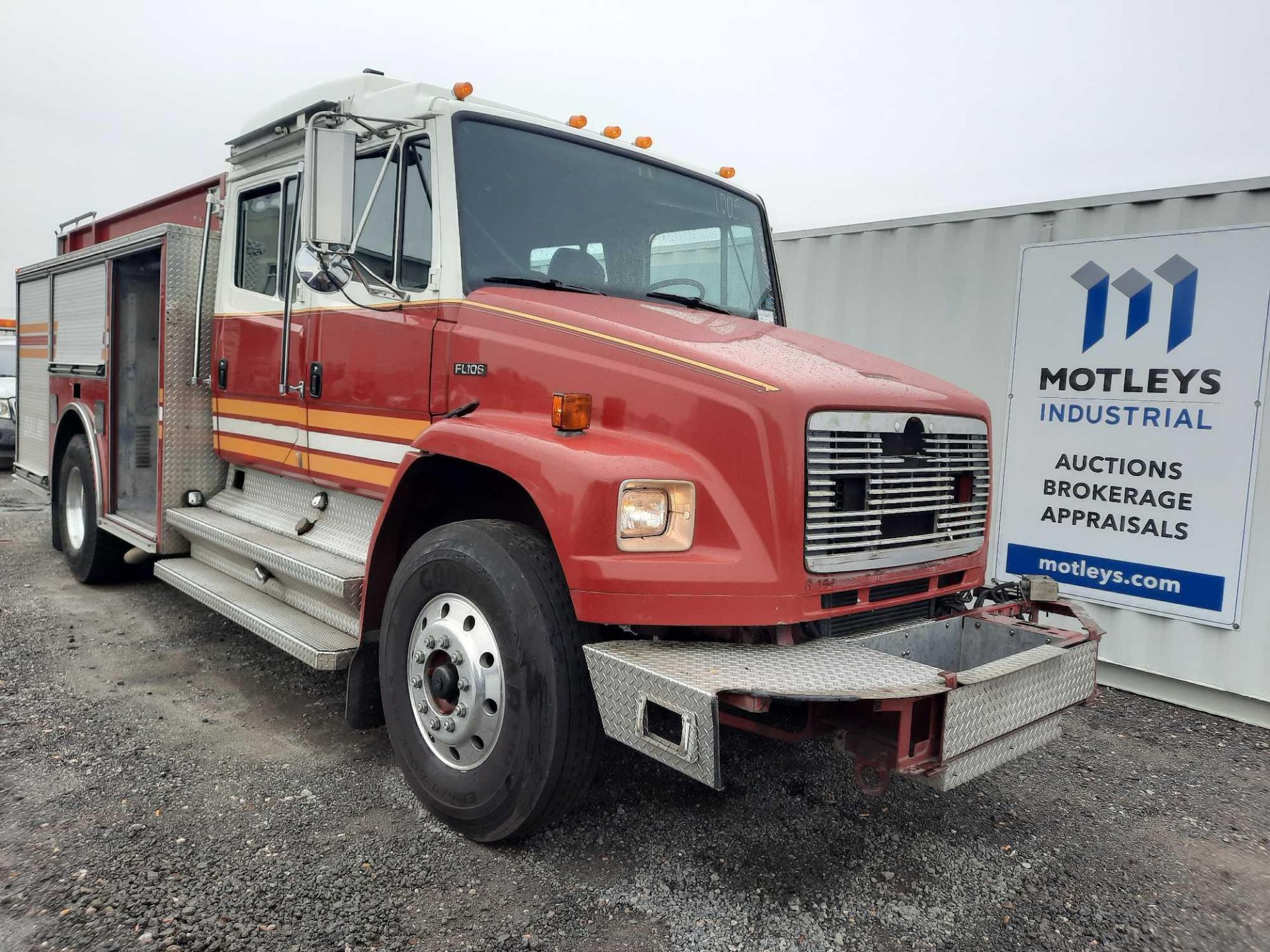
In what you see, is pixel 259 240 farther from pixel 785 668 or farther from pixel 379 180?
pixel 785 668

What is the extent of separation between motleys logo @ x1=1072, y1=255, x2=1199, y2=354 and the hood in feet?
8.01

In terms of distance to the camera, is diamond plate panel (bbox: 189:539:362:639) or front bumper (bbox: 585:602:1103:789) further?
diamond plate panel (bbox: 189:539:362:639)

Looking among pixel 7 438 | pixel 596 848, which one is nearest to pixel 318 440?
pixel 596 848

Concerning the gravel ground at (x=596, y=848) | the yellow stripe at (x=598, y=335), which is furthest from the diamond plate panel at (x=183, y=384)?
the yellow stripe at (x=598, y=335)

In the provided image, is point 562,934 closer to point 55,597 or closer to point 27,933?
point 27,933

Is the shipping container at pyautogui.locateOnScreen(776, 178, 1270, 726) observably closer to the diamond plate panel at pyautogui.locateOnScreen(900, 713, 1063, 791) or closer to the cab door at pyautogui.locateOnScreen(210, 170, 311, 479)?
the diamond plate panel at pyautogui.locateOnScreen(900, 713, 1063, 791)

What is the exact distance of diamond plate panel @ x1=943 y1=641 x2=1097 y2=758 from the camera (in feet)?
9.07

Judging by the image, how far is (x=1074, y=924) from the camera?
3.01 m

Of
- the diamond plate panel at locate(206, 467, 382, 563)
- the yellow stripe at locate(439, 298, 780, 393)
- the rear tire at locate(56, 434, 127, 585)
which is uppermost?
the yellow stripe at locate(439, 298, 780, 393)

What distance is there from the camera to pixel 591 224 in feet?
12.9

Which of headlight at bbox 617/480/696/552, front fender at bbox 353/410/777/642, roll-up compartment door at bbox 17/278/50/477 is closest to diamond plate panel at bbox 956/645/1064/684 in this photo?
front fender at bbox 353/410/777/642

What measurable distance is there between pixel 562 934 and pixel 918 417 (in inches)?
79.2

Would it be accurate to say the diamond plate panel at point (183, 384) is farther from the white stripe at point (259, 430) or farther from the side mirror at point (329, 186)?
the side mirror at point (329, 186)

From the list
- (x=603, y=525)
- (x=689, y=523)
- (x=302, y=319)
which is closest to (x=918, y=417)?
(x=689, y=523)
